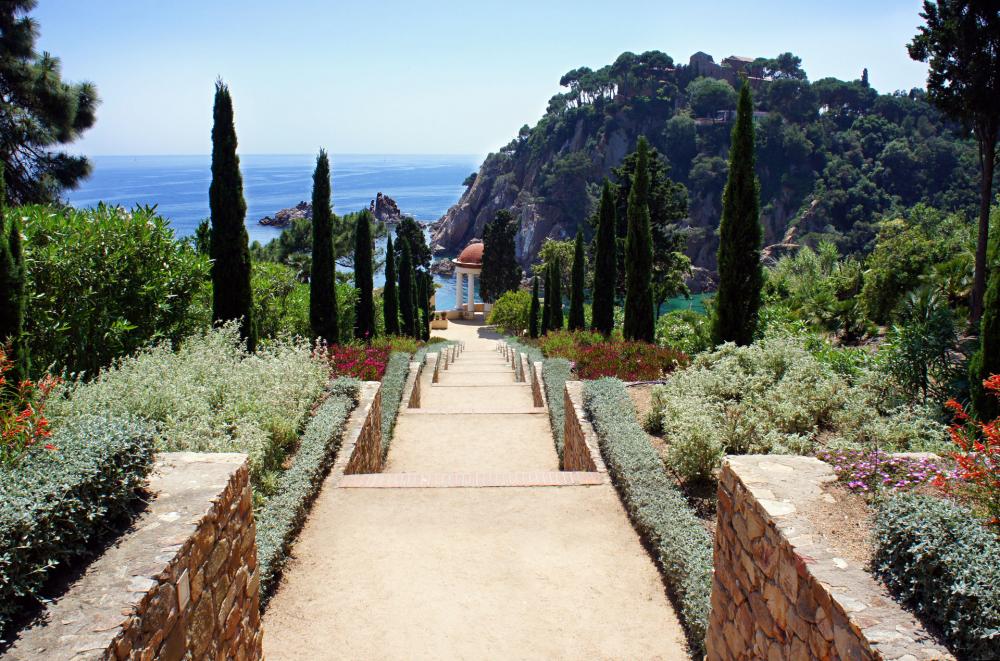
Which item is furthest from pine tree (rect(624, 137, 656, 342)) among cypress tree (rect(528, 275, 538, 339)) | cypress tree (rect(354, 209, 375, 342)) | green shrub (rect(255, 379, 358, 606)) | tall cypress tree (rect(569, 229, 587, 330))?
cypress tree (rect(528, 275, 538, 339))

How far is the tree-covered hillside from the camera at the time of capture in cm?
7312

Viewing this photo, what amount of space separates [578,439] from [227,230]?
7205mm

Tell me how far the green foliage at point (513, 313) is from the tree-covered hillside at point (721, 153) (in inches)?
1199

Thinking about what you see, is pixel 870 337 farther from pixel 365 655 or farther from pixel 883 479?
pixel 365 655

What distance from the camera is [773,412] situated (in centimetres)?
661

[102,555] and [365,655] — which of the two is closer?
[102,555]

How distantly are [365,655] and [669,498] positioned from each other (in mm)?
2817

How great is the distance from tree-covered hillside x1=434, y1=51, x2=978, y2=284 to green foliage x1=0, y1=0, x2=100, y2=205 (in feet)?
176

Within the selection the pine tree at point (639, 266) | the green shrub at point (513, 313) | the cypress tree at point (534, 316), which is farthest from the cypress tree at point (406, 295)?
the pine tree at point (639, 266)

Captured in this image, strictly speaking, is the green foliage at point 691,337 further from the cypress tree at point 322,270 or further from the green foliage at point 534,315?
the green foliage at point 534,315

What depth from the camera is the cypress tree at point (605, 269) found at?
2052cm

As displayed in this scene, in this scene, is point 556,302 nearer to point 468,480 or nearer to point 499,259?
point 499,259

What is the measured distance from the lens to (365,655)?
163 inches

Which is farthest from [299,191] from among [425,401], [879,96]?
[425,401]
